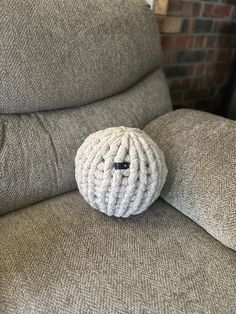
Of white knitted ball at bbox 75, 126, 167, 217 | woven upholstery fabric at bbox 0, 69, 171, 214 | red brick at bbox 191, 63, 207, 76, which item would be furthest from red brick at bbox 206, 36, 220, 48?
white knitted ball at bbox 75, 126, 167, 217

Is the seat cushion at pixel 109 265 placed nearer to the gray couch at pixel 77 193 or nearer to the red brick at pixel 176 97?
the gray couch at pixel 77 193

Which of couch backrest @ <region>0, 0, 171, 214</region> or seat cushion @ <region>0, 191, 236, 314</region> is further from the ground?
couch backrest @ <region>0, 0, 171, 214</region>

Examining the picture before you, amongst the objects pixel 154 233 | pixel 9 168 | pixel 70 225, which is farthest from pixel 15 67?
pixel 154 233

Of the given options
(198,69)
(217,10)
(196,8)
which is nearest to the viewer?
(196,8)

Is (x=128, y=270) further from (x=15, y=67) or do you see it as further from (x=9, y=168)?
(x=15, y=67)

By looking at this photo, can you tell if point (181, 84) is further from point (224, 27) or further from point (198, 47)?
point (224, 27)

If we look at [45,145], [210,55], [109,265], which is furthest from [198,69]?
[109,265]

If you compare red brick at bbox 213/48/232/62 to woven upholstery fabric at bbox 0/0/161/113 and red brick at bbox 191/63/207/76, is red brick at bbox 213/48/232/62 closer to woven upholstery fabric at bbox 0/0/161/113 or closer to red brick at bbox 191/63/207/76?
red brick at bbox 191/63/207/76

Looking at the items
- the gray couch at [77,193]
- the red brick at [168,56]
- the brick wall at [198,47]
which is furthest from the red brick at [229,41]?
the gray couch at [77,193]
